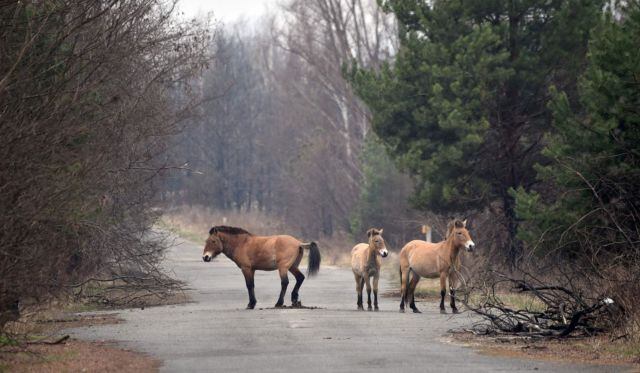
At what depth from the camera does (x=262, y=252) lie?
26.8 metres

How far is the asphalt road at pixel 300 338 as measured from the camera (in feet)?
49.5

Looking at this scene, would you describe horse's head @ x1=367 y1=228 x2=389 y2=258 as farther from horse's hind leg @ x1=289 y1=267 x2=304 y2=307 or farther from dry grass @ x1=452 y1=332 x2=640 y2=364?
dry grass @ x1=452 y1=332 x2=640 y2=364

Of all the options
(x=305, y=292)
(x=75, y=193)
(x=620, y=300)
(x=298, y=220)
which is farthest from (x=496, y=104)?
(x=298, y=220)

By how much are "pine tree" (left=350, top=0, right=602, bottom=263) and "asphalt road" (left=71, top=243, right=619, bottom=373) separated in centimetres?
546

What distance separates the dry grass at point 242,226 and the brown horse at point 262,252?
72.5 ft

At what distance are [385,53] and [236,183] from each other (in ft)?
129

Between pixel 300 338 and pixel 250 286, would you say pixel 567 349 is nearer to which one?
pixel 300 338

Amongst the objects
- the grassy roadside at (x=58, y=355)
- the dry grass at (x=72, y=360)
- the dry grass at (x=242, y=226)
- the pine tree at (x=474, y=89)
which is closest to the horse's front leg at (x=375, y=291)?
the grassy roadside at (x=58, y=355)

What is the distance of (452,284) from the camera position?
82.3ft

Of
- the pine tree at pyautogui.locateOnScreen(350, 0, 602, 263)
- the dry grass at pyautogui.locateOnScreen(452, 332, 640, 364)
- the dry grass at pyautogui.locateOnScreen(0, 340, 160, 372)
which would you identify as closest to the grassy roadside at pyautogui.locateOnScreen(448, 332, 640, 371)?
the dry grass at pyautogui.locateOnScreen(452, 332, 640, 364)

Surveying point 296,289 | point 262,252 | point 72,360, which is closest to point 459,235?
point 296,289

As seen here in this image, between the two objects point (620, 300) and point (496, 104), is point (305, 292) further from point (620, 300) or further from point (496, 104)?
point (620, 300)

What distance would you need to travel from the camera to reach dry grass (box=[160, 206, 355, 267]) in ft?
181

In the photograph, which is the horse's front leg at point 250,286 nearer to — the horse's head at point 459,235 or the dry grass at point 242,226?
the horse's head at point 459,235
